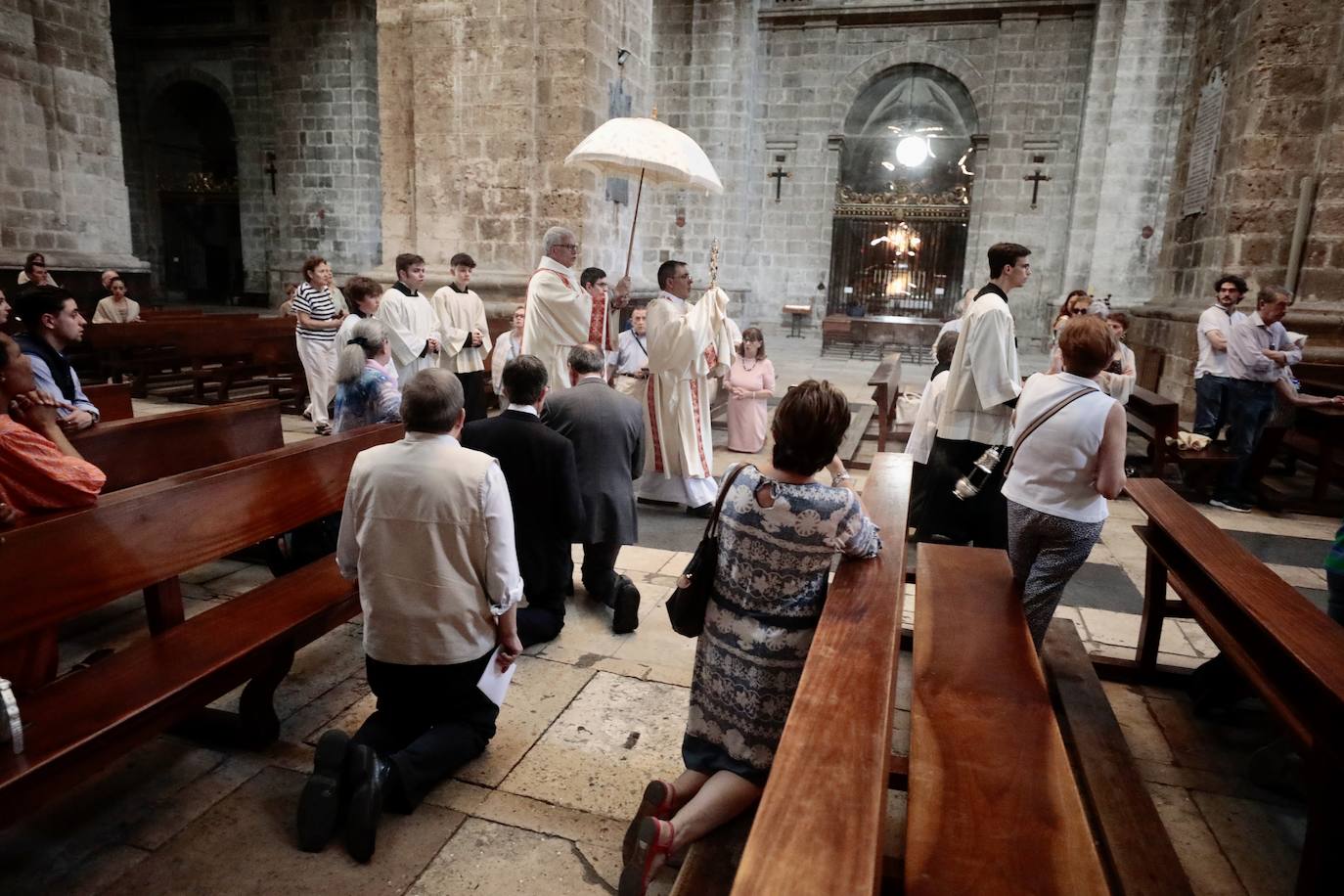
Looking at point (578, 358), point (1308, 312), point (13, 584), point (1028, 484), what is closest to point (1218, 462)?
point (1308, 312)

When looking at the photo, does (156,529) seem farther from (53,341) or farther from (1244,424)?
(1244,424)

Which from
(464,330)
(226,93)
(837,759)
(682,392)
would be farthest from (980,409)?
(226,93)

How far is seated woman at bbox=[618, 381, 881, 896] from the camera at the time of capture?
2035mm

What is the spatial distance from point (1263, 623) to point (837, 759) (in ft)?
4.84

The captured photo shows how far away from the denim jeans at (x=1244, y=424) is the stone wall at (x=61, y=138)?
13.8 metres

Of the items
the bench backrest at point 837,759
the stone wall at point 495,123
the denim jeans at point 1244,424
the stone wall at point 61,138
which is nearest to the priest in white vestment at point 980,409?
the bench backrest at point 837,759

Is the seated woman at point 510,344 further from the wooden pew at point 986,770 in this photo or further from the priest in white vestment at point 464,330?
the wooden pew at point 986,770

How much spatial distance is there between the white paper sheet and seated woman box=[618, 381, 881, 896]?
72 centimetres

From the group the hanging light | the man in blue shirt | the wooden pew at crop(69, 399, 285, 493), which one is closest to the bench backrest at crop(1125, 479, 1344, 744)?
the wooden pew at crop(69, 399, 285, 493)

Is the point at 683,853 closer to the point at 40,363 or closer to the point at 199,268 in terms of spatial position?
the point at 40,363

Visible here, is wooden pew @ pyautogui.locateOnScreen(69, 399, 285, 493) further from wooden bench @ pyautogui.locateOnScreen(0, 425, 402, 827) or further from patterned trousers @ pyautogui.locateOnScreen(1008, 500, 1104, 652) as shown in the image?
patterned trousers @ pyautogui.locateOnScreen(1008, 500, 1104, 652)

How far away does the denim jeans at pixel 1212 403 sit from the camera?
6.20m

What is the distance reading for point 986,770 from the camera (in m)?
1.92

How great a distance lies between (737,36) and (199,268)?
47.2 feet
